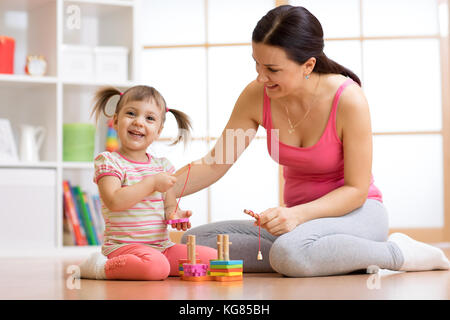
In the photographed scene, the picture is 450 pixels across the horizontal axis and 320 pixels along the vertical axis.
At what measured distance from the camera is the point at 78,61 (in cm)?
314

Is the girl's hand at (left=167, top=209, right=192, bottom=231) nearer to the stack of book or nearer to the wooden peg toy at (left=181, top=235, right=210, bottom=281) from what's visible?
the wooden peg toy at (left=181, top=235, right=210, bottom=281)

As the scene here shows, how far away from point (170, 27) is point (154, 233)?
2.25 m

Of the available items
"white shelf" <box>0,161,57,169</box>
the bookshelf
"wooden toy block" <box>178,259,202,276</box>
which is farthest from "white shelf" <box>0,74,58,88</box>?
"wooden toy block" <box>178,259,202,276</box>

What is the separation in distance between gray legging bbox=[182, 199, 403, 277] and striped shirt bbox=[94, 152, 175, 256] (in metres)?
0.26

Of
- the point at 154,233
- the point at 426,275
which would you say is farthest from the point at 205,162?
the point at 426,275

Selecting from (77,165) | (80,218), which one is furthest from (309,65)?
(80,218)

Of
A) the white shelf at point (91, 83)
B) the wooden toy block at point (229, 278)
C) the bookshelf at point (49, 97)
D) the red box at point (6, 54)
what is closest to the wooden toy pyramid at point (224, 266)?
the wooden toy block at point (229, 278)

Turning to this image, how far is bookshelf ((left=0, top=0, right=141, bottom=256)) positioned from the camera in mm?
2926

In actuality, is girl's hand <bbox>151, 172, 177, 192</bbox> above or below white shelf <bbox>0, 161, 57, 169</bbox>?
below

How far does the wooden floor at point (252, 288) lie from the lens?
1264mm

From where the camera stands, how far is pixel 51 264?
2.32 m

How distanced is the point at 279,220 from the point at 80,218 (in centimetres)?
164

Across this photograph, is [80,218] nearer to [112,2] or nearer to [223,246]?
[112,2]

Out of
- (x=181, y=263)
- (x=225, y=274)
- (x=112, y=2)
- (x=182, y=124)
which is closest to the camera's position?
(x=225, y=274)
